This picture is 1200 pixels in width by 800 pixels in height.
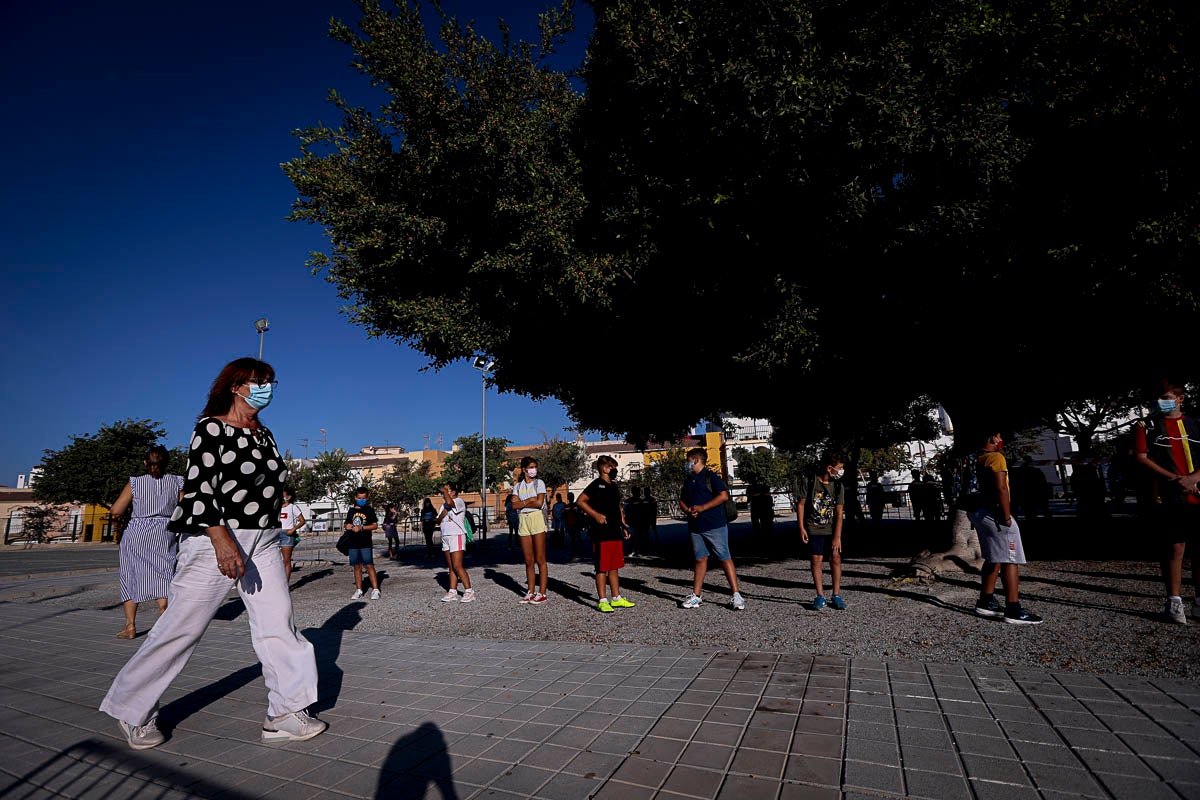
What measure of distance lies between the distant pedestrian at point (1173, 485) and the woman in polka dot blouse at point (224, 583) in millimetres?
6707

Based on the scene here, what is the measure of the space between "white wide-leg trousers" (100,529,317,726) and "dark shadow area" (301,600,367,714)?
0.57 m

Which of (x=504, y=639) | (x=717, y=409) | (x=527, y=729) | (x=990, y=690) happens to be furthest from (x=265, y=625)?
(x=717, y=409)

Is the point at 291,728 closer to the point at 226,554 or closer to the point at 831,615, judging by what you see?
the point at 226,554

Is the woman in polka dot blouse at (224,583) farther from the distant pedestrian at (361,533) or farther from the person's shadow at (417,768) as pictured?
the distant pedestrian at (361,533)

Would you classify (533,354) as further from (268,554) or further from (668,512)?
(668,512)

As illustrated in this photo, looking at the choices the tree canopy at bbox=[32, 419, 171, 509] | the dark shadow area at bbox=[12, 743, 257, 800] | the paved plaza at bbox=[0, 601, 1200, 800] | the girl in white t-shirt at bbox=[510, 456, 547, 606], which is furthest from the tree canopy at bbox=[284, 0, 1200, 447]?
the tree canopy at bbox=[32, 419, 171, 509]

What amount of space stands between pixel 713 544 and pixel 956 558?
4226mm

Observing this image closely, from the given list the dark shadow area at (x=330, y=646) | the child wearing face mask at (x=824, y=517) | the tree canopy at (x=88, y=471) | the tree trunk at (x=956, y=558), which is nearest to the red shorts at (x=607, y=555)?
the child wearing face mask at (x=824, y=517)

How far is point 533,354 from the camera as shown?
10.6 metres

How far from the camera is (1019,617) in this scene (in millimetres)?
5371

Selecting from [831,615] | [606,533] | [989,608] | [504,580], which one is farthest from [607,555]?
[504,580]

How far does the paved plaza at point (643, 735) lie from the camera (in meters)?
2.48

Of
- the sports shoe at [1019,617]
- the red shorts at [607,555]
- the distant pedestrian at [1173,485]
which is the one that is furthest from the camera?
the red shorts at [607,555]

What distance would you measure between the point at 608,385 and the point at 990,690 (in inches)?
326
